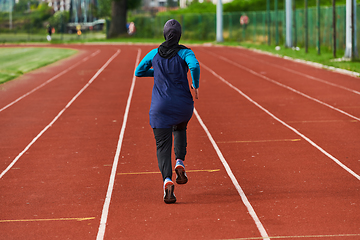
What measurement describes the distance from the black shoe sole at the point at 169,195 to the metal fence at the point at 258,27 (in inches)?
890

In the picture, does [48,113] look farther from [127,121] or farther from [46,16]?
[46,16]

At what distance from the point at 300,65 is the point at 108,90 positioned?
10.3 m

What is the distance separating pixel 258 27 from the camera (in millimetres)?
45875

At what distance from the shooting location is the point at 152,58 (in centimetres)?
620

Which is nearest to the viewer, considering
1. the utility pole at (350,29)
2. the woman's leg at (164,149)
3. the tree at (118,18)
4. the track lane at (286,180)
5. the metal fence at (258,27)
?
the track lane at (286,180)

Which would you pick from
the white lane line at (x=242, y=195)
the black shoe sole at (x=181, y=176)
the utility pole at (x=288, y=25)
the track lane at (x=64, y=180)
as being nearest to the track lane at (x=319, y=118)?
the white lane line at (x=242, y=195)

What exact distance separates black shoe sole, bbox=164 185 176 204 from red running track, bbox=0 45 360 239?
0.27 feet

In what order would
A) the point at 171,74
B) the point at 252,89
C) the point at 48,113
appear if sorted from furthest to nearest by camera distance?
the point at 252,89 → the point at 48,113 → the point at 171,74

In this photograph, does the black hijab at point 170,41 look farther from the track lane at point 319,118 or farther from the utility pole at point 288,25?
the utility pole at point 288,25

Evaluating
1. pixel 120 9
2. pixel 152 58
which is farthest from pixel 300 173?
pixel 120 9

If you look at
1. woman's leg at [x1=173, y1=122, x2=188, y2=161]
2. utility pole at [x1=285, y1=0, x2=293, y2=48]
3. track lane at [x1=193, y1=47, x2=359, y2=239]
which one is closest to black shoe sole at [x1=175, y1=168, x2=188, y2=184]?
woman's leg at [x1=173, y1=122, x2=188, y2=161]

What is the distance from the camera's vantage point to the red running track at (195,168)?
5.54 m

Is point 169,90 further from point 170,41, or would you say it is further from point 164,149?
point 164,149

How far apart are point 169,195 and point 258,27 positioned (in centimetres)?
4106
